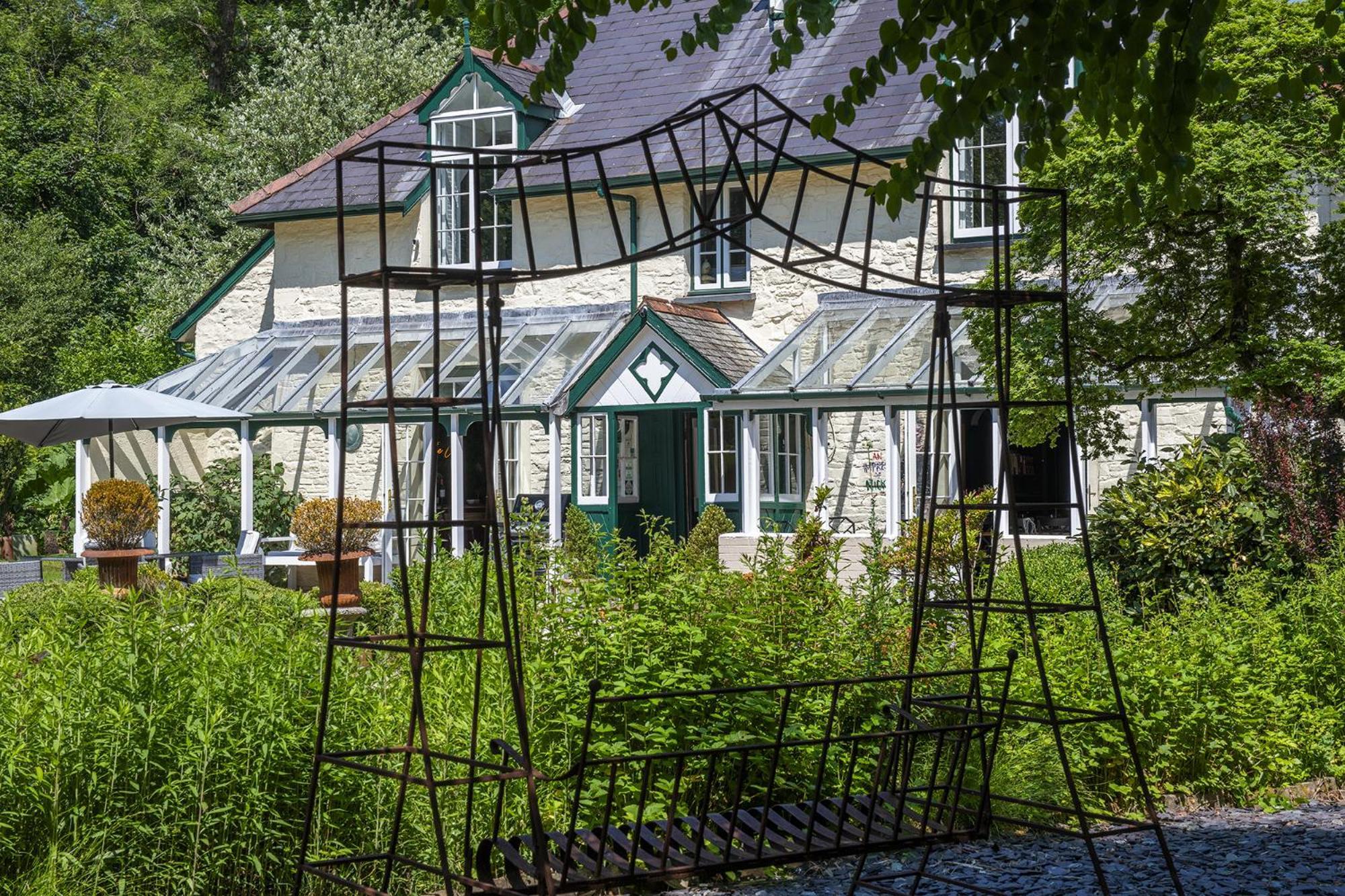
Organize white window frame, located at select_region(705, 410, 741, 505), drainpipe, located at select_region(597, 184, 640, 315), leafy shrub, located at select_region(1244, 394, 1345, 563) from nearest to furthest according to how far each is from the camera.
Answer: leafy shrub, located at select_region(1244, 394, 1345, 563) → white window frame, located at select_region(705, 410, 741, 505) → drainpipe, located at select_region(597, 184, 640, 315)

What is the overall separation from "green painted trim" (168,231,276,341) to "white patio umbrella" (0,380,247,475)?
5619 mm

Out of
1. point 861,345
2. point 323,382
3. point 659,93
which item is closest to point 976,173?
point 861,345

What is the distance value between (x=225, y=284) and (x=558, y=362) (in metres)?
6.43

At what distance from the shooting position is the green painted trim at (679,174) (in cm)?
1703

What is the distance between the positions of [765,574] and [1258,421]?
472 centimetres

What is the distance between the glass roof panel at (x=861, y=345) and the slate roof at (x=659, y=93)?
1.99m

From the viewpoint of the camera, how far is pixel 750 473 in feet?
55.1

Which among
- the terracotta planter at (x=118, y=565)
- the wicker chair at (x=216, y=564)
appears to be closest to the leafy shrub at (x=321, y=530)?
the wicker chair at (x=216, y=564)

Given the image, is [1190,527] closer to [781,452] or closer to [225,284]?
[781,452]

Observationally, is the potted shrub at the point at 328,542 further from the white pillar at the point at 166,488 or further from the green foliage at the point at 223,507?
the green foliage at the point at 223,507

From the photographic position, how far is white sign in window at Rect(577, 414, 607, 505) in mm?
18969

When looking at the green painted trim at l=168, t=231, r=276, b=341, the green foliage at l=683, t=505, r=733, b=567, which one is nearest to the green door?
the green foliage at l=683, t=505, r=733, b=567

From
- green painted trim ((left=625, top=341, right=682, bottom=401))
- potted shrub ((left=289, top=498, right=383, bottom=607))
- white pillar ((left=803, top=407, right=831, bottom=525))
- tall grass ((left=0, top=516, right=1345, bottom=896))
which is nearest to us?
tall grass ((left=0, top=516, right=1345, bottom=896))

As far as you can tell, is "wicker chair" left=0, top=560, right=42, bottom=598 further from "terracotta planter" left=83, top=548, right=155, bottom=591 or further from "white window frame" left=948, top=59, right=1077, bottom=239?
"white window frame" left=948, top=59, right=1077, bottom=239
